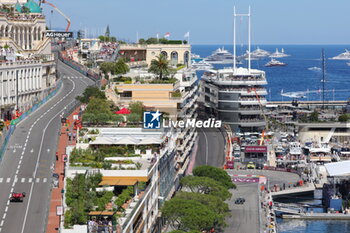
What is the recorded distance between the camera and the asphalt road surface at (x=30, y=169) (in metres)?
64.1

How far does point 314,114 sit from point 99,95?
56637 mm

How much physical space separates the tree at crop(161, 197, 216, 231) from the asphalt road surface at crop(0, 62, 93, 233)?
1070cm

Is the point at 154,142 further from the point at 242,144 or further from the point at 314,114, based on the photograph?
the point at 314,114

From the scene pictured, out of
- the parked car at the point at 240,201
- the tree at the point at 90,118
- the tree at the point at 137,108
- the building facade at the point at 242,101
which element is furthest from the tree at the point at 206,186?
the building facade at the point at 242,101

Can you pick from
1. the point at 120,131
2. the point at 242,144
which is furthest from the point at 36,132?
the point at 242,144

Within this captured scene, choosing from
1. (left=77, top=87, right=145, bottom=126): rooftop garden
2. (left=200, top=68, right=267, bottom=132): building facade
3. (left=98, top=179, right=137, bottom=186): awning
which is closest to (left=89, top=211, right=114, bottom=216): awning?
(left=98, top=179, right=137, bottom=186): awning

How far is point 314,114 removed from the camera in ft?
487

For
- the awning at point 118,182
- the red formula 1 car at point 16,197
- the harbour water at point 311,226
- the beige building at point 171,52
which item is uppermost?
the beige building at point 171,52

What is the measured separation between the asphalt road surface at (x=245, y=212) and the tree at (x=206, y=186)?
116 inches

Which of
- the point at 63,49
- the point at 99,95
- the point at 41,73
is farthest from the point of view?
the point at 63,49

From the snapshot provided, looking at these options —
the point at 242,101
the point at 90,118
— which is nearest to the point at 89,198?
the point at 90,118

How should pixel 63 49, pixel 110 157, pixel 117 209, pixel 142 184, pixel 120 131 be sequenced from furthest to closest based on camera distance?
pixel 63 49 < pixel 120 131 < pixel 110 157 < pixel 142 184 < pixel 117 209

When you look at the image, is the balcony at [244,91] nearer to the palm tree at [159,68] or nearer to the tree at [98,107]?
the palm tree at [159,68]

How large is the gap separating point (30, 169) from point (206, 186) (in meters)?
19.4
